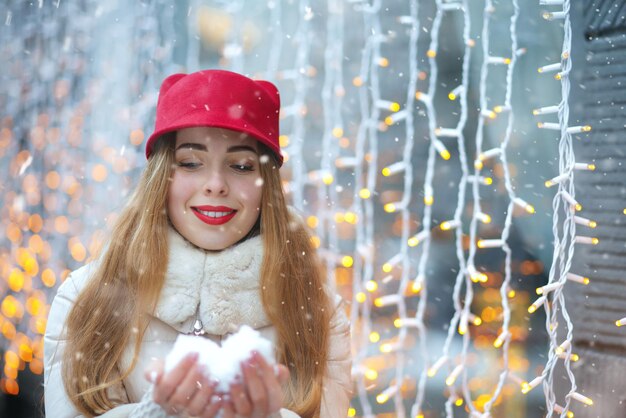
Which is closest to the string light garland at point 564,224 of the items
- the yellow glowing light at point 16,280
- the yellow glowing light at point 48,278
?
the yellow glowing light at point 48,278

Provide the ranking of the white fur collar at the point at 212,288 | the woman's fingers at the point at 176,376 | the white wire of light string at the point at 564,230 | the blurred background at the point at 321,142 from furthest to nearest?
the blurred background at the point at 321,142 < the white wire of light string at the point at 564,230 < the white fur collar at the point at 212,288 < the woman's fingers at the point at 176,376

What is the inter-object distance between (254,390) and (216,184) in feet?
1.40

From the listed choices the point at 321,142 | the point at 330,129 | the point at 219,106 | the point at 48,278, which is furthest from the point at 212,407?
the point at 48,278

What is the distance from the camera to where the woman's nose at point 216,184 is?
43.9 inches

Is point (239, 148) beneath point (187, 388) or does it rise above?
above

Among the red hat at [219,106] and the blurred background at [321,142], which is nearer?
the red hat at [219,106]

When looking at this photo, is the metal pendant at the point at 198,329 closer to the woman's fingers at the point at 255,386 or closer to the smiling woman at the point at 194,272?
the smiling woman at the point at 194,272

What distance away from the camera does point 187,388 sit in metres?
0.82

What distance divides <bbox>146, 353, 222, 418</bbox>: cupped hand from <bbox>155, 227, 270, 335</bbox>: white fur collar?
10.4 inches

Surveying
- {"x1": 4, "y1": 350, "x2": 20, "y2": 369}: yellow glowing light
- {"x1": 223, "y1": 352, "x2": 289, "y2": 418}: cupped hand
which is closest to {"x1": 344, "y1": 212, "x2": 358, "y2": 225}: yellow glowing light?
{"x1": 223, "y1": 352, "x2": 289, "y2": 418}: cupped hand

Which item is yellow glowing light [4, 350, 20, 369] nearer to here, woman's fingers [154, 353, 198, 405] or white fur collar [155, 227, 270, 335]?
white fur collar [155, 227, 270, 335]

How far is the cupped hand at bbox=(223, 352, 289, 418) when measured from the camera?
834 millimetres

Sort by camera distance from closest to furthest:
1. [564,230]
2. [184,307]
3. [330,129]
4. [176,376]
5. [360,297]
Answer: [176,376] → [184,307] → [564,230] → [360,297] → [330,129]

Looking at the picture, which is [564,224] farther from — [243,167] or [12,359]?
[12,359]
